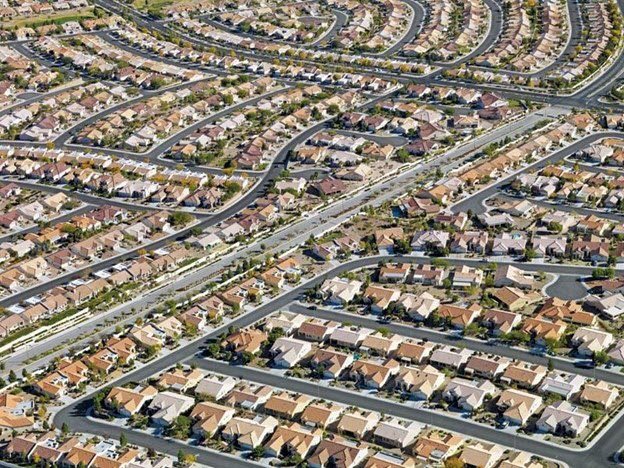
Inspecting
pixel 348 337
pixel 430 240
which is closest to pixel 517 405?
pixel 348 337

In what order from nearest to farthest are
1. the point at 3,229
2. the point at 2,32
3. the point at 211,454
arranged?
A: 1. the point at 211,454
2. the point at 3,229
3. the point at 2,32

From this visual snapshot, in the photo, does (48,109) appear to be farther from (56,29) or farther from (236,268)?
(236,268)

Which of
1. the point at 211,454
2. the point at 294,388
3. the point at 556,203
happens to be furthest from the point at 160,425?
the point at 556,203

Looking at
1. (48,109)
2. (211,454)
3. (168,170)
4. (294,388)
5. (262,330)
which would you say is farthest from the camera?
(48,109)

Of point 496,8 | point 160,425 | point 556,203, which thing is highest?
point 496,8

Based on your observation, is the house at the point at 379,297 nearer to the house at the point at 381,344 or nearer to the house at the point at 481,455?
the house at the point at 381,344

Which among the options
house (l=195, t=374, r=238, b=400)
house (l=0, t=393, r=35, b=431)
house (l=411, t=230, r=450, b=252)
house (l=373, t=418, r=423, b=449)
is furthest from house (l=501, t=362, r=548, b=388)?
house (l=0, t=393, r=35, b=431)

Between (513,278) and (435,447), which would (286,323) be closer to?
(513,278)
